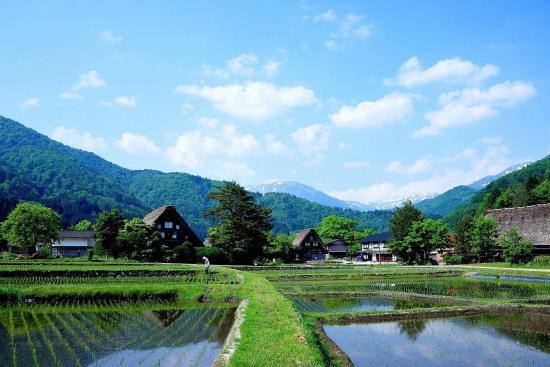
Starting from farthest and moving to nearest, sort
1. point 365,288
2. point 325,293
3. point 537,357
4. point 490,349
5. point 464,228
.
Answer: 1. point 464,228
2. point 365,288
3. point 325,293
4. point 490,349
5. point 537,357

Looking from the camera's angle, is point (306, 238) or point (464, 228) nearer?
point (464, 228)

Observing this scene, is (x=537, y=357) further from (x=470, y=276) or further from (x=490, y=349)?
(x=470, y=276)

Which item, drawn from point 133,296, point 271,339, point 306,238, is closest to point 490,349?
point 271,339

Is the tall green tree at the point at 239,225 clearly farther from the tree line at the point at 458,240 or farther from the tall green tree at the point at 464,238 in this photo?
the tall green tree at the point at 464,238

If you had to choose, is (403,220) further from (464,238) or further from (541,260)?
(541,260)

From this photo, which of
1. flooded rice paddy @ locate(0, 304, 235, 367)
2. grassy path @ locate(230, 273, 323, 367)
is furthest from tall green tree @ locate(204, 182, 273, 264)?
grassy path @ locate(230, 273, 323, 367)

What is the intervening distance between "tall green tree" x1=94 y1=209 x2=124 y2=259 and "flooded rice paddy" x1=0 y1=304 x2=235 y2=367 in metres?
34.2

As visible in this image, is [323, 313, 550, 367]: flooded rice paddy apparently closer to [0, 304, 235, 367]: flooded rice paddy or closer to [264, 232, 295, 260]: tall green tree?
[0, 304, 235, 367]: flooded rice paddy

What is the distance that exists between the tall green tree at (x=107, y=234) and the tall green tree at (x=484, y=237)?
45.9 metres

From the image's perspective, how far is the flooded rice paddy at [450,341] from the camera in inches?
473

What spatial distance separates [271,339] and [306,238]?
78064 millimetres

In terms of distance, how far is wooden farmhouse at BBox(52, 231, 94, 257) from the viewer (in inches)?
3078

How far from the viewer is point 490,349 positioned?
13.0m

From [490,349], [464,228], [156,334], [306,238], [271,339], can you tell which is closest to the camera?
[271,339]
